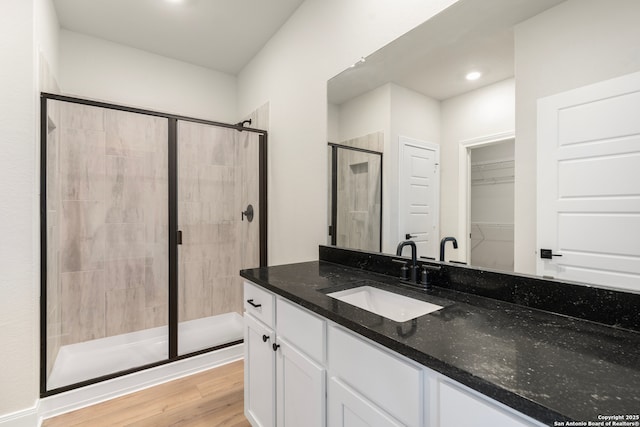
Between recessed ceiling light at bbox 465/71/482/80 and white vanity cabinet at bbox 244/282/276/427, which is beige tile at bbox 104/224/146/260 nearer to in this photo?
white vanity cabinet at bbox 244/282/276/427

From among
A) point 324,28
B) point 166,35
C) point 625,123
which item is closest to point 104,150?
point 166,35

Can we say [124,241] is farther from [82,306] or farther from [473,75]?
[473,75]

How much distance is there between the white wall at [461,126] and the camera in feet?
3.61

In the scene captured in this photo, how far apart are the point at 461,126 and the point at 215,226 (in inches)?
95.8

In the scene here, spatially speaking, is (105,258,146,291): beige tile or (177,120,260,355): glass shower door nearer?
(105,258,146,291): beige tile

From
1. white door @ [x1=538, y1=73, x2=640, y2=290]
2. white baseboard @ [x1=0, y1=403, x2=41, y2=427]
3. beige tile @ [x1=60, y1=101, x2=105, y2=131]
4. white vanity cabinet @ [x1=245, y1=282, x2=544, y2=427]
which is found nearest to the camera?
white vanity cabinet @ [x1=245, y1=282, x2=544, y2=427]

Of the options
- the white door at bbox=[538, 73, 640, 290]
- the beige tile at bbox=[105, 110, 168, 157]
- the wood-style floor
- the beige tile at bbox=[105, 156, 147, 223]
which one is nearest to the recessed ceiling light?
the white door at bbox=[538, 73, 640, 290]

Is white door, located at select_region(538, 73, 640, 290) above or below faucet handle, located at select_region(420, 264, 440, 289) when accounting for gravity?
above

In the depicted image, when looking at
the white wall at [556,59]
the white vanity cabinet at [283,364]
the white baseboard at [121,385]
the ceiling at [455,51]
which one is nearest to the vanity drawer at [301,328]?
the white vanity cabinet at [283,364]

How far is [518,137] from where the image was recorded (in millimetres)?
1047

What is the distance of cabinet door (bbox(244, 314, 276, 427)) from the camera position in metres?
1.38

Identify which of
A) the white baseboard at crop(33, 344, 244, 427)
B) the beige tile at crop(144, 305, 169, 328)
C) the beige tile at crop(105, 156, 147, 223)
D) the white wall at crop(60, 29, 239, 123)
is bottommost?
the white baseboard at crop(33, 344, 244, 427)

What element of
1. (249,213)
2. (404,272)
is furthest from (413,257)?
(249,213)

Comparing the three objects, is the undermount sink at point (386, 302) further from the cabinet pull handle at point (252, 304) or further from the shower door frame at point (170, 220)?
the shower door frame at point (170, 220)
